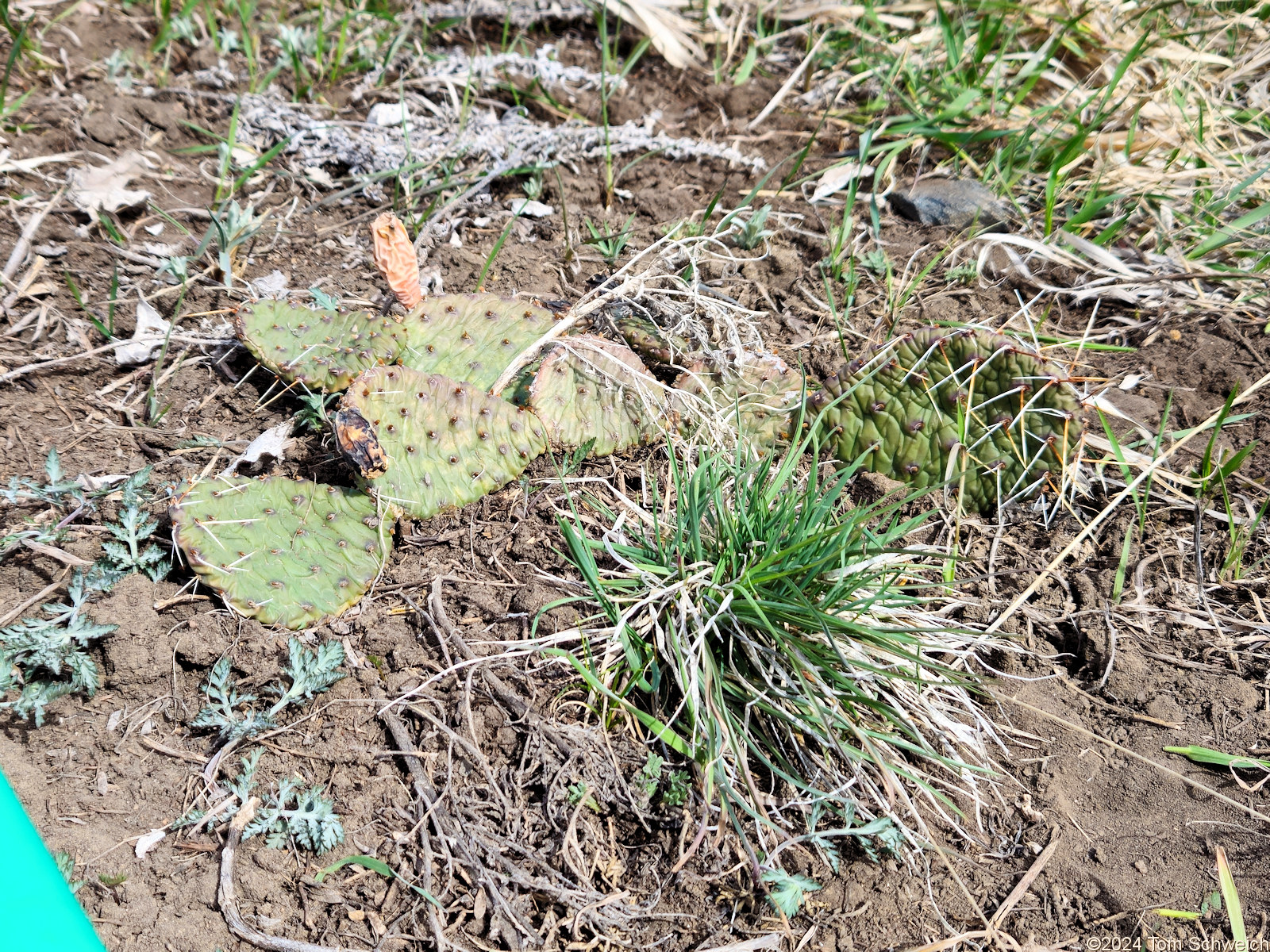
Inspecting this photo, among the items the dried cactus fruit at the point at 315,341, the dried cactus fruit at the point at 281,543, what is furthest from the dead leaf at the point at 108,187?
the dried cactus fruit at the point at 281,543

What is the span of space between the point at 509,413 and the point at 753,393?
658mm

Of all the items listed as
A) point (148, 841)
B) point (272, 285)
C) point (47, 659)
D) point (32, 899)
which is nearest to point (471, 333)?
point (272, 285)

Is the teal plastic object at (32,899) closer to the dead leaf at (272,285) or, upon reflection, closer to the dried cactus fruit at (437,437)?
the dried cactus fruit at (437,437)

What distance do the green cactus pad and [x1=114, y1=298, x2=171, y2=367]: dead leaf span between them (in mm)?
685

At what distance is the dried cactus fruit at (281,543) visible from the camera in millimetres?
1833

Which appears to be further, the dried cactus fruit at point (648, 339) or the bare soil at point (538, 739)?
the dried cactus fruit at point (648, 339)

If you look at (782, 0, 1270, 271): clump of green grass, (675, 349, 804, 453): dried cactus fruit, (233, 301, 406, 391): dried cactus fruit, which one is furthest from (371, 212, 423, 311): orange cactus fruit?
(782, 0, 1270, 271): clump of green grass

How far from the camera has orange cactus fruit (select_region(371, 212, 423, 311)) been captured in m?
2.13

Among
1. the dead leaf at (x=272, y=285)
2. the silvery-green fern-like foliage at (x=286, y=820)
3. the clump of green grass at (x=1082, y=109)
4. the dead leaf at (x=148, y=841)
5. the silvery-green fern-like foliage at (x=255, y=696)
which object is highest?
the clump of green grass at (x=1082, y=109)

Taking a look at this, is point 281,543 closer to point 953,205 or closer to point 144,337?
point 144,337

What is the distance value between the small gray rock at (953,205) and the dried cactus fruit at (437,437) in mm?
1659

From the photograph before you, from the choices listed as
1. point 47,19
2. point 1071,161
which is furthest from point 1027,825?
point 47,19

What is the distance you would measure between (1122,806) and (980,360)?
1.04 meters

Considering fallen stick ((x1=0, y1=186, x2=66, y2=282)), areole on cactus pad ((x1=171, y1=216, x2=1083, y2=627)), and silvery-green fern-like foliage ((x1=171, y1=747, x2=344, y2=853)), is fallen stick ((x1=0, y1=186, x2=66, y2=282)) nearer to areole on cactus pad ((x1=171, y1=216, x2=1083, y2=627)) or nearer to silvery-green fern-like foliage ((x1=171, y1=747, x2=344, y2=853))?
areole on cactus pad ((x1=171, y1=216, x2=1083, y2=627))
